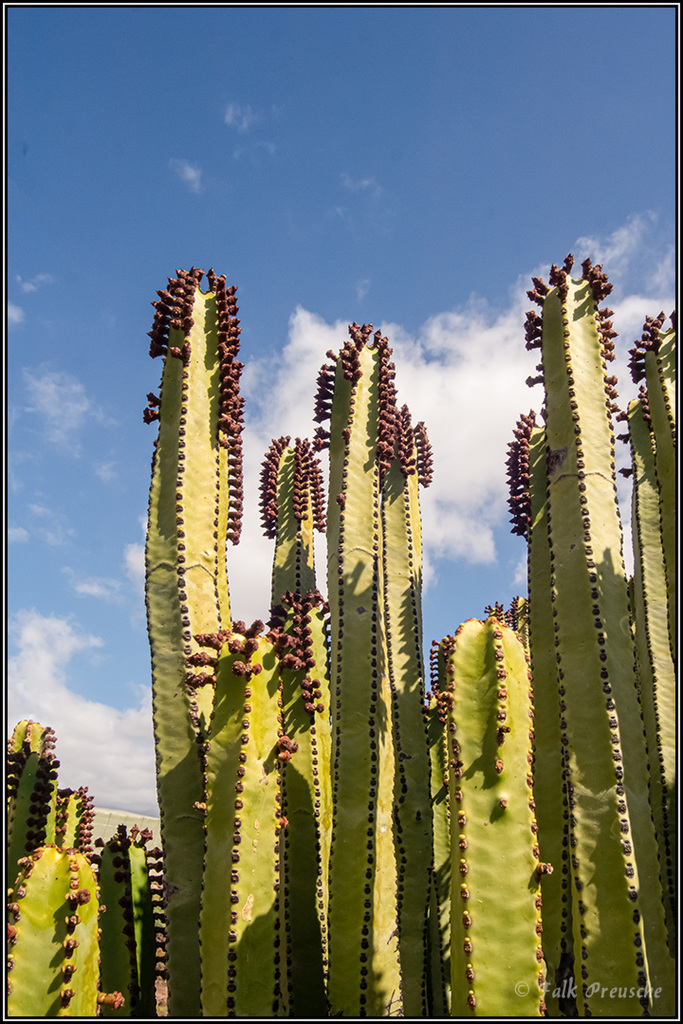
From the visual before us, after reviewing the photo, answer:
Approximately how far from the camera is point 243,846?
307 centimetres

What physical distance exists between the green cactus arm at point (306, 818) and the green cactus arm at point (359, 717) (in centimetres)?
25

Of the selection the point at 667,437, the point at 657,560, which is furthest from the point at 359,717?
the point at 667,437

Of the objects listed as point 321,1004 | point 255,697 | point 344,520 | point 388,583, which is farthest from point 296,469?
point 321,1004

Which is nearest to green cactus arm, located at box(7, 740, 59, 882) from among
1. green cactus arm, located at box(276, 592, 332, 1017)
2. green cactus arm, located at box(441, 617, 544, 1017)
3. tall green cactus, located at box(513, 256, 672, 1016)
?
green cactus arm, located at box(276, 592, 332, 1017)

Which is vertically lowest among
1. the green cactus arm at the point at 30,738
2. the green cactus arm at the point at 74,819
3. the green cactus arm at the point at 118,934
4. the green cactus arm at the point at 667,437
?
the green cactus arm at the point at 118,934

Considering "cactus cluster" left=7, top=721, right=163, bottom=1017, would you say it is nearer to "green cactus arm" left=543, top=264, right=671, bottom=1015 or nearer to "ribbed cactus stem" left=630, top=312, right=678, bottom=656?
"green cactus arm" left=543, top=264, right=671, bottom=1015

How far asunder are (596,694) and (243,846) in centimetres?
183

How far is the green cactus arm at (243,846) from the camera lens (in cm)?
299

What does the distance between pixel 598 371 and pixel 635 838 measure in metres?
2.63

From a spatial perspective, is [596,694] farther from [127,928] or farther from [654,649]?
[127,928]

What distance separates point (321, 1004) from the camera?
408cm

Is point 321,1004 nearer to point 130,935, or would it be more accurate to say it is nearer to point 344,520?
point 130,935

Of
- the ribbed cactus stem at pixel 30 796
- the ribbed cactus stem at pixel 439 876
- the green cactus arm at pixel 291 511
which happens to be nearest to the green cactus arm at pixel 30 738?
the ribbed cactus stem at pixel 30 796

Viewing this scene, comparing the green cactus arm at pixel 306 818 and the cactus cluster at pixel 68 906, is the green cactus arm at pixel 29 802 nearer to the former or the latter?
the cactus cluster at pixel 68 906
